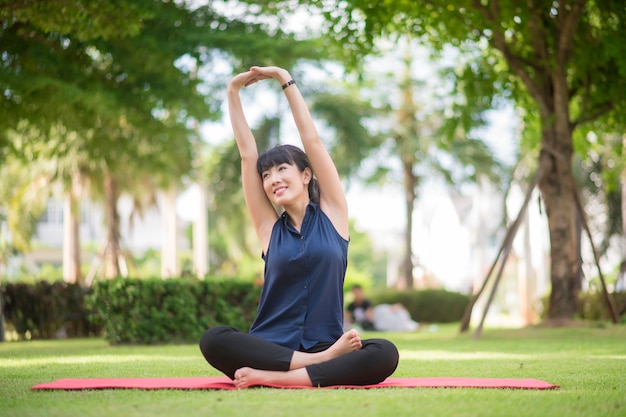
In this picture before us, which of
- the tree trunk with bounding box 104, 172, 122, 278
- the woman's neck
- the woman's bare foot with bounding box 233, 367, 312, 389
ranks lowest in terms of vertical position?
the woman's bare foot with bounding box 233, 367, 312, 389

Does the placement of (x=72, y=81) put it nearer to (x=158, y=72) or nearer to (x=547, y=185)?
(x=158, y=72)

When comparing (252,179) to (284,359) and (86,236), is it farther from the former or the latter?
(86,236)

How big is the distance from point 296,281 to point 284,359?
1.68ft

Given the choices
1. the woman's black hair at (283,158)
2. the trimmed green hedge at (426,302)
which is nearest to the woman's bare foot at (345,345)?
the woman's black hair at (283,158)

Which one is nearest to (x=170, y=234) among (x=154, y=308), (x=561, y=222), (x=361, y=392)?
(x=154, y=308)

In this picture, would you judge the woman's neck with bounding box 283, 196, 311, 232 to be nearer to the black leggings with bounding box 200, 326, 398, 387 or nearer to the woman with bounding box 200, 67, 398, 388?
the woman with bounding box 200, 67, 398, 388

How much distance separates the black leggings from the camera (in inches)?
211

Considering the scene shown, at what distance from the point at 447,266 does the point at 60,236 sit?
29.8 meters

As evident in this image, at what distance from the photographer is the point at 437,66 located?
89.6 ft

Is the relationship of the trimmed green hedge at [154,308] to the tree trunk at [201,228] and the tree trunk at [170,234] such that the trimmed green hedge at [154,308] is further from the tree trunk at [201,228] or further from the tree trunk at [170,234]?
the tree trunk at [201,228]

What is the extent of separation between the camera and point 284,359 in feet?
17.6

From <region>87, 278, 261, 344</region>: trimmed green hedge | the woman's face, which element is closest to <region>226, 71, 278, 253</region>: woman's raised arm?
the woman's face

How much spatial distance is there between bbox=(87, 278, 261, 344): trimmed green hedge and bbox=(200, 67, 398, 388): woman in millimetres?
6997

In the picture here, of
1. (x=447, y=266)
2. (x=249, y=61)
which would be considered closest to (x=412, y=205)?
(x=249, y=61)
